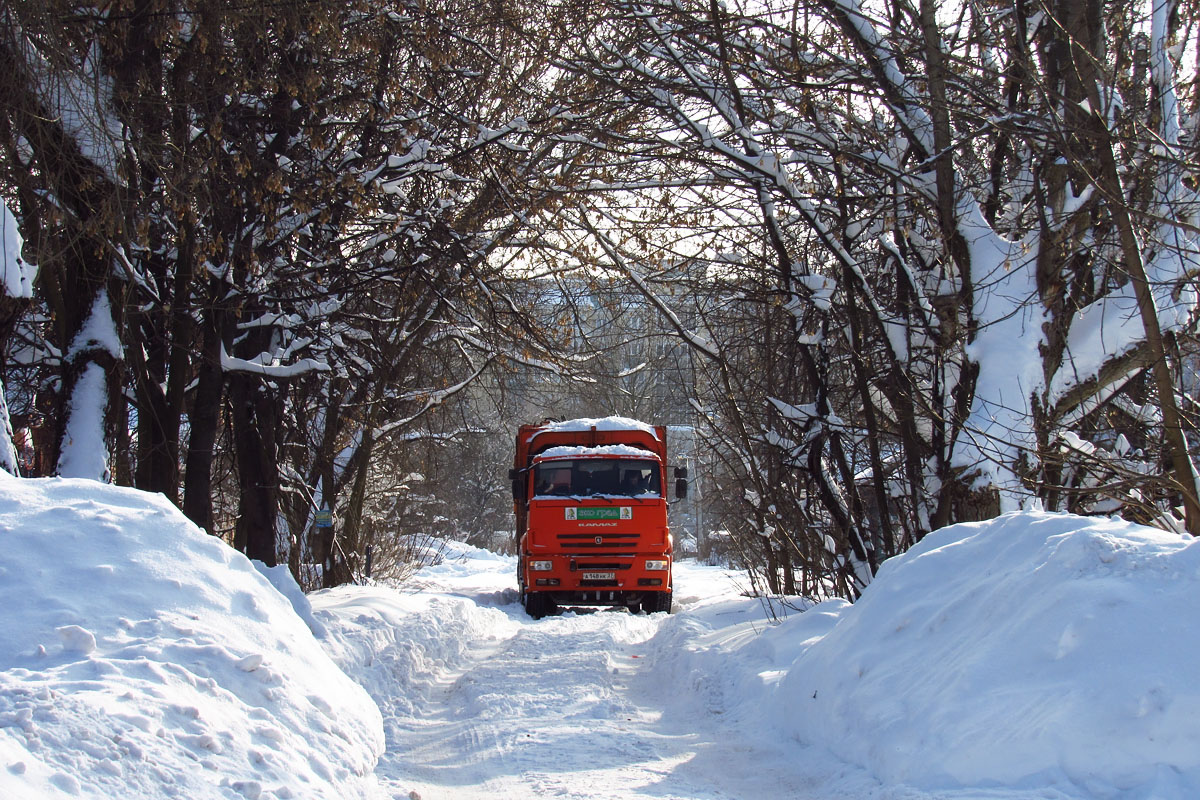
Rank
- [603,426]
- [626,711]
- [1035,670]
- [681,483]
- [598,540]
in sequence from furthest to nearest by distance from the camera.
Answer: [603,426], [598,540], [681,483], [626,711], [1035,670]

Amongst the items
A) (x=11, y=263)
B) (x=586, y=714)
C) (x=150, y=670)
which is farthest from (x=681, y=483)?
(x=150, y=670)

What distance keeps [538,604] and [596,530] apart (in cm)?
163

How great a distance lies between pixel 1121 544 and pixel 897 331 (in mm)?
5548

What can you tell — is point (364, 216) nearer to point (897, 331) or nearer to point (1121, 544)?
point (897, 331)

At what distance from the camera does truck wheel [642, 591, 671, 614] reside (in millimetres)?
17625

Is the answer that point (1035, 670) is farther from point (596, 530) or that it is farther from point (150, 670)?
point (596, 530)

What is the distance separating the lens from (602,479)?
1772cm

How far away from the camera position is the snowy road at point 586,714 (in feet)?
17.7

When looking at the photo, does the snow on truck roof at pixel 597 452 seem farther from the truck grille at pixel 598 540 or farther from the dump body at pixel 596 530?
the truck grille at pixel 598 540

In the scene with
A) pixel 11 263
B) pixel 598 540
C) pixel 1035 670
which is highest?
pixel 11 263

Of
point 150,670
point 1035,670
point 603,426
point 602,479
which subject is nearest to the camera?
point 150,670

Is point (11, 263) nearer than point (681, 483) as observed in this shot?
Yes

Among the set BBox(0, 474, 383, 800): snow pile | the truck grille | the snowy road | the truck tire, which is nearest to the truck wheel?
the truck grille

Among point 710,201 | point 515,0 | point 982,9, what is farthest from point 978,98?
point 515,0
